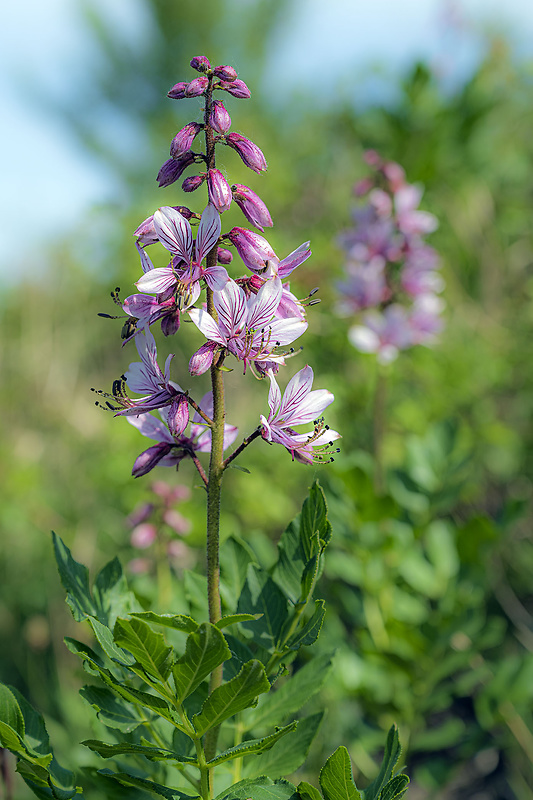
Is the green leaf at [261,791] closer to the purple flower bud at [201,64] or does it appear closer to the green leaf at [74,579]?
the green leaf at [74,579]

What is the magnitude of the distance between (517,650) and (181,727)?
2.30m

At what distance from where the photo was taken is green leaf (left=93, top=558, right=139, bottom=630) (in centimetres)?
96

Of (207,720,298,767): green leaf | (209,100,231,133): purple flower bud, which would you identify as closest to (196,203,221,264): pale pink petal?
(209,100,231,133): purple flower bud

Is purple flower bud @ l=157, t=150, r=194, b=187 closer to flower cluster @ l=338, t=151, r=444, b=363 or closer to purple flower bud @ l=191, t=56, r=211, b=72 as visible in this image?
purple flower bud @ l=191, t=56, r=211, b=72

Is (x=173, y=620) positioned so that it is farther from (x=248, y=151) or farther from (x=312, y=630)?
(x=248, y=151)

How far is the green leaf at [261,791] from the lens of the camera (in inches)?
31.0

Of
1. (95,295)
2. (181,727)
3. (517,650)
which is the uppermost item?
(95,295)

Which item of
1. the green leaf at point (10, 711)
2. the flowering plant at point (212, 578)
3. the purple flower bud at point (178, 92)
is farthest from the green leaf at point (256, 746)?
the purple flower bud at point (178, 92)

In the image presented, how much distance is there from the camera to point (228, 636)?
3.11 ft

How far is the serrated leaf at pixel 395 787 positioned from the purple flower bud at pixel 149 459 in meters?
0.50

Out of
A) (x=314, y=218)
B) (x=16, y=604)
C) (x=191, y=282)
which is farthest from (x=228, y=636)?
(x=314, y=218)

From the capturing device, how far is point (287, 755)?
3.21ft

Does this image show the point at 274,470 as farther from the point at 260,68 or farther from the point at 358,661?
the point at 260,68

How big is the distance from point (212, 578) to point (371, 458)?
1.71 metres
